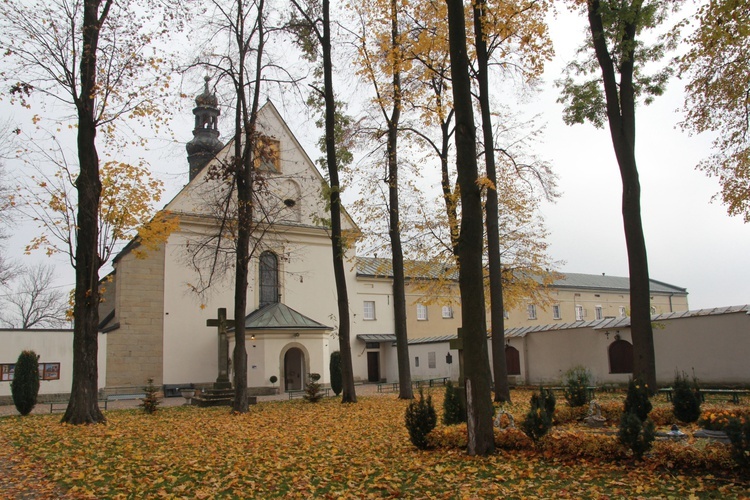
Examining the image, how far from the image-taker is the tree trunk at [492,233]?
1573cm

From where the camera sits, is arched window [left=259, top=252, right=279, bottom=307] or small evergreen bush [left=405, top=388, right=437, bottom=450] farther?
arched window [left=259, top=252, right=279, bottom=307]

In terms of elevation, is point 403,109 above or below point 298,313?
above

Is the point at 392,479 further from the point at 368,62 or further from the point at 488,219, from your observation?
the point at 368,62

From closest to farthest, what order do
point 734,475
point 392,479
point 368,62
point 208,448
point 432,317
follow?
point 734,475 < point 392,479 < point 208,448 < point 368,62 < point 432,317

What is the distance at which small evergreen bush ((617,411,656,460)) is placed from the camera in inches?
281

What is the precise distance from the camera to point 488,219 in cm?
1716

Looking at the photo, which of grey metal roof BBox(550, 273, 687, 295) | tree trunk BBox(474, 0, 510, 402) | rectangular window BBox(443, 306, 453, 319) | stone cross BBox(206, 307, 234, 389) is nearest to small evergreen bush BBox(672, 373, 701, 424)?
tree trunk BBox(474, 0, 510, 402)

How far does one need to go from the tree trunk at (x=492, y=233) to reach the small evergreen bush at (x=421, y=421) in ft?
25.4

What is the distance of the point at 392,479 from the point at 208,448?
439 cm

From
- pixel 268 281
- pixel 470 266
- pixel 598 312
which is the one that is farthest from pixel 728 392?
pixel 598 312

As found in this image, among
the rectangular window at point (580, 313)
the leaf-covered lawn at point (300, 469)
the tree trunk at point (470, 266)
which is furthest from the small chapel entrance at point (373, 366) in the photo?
the tree trunk at point (470, 266)

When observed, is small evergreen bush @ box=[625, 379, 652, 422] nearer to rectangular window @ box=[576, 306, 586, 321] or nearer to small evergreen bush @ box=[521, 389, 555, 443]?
small evergreen bush @ box=[521, 389, 555, 443]

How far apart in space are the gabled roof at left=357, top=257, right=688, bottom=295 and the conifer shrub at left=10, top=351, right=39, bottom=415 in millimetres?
14406

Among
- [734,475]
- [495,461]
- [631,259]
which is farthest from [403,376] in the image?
[734,475]
